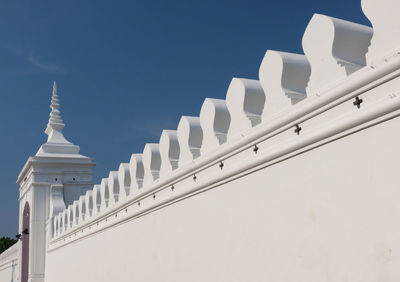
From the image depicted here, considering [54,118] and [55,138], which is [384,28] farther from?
[54,118]

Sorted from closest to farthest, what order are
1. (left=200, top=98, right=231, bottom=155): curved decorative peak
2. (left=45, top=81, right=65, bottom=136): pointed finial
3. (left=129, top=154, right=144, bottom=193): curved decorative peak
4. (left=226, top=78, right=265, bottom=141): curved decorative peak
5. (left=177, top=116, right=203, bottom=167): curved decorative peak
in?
(left=226, top=78, right=265, bottom=141): curved decorative peak, (left=200, top=98, right=231, bottom=155): curved decorative peak, (left=177, top=116, right=203, bottom=167): curved decorative peak, (left=129, top=154, right=144, bottom=193): curved decorative peak, (left=45, top=81, right=65, bottom=136): pointed finial

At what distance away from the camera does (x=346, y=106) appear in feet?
7.05

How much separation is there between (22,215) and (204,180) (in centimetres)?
895

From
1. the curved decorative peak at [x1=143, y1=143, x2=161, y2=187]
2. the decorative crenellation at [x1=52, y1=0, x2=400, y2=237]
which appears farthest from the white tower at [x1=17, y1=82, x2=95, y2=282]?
the decorative crenellation at [x1=52, y1=0, x2=400, y2=237]

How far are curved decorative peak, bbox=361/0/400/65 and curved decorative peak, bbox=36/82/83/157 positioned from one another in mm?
8834

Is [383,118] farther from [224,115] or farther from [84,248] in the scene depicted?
[84,248]

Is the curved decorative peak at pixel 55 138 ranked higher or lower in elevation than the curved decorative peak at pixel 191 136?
higher

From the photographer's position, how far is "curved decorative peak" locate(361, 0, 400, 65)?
1.97m

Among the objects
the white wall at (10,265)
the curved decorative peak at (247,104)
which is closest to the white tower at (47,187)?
the white wall at (10,265)

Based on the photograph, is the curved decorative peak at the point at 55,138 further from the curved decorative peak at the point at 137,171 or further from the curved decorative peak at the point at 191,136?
the curved decorative peak at the point at 191,136

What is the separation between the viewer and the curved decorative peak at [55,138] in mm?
10352

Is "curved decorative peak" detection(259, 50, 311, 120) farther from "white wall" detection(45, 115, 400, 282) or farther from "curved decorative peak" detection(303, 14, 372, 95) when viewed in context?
"white wall" detection(45, 115, 400, 282)

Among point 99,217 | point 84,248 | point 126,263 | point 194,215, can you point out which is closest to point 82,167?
point 84,248

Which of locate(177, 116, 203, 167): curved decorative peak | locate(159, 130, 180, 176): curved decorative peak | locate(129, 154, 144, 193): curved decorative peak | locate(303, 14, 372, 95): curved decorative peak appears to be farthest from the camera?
locate(129, 154, 144, 193): curved decorative peak
